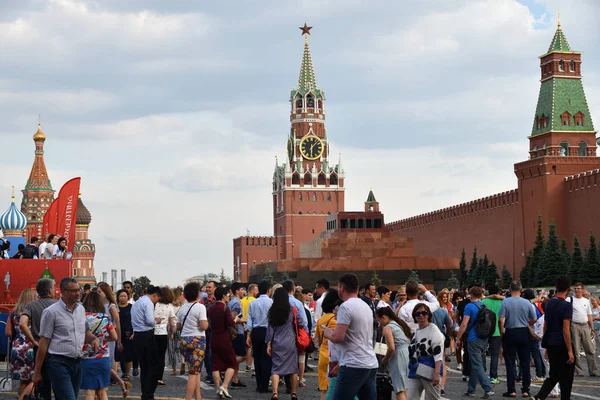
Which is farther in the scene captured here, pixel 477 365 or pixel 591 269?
pixel 591 269

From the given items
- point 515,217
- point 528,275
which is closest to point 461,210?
point 515,217

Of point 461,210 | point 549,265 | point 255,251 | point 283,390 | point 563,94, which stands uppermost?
point 563,94

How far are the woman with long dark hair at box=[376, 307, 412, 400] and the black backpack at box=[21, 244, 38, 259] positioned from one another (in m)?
8.68

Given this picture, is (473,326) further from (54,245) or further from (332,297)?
(54,245)

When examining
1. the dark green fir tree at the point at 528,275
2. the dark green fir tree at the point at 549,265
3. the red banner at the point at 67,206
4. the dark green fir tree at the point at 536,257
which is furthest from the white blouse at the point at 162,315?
the dark green fir tree at the point at 528,275

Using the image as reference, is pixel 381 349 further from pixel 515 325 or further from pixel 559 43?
pixel 559 43

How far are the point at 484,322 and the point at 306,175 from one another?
9189 cm

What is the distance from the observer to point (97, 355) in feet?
27.7

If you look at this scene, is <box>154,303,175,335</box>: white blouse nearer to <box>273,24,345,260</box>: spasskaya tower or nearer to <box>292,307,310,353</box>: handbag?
<box>292,307,310,353</box>: handbag

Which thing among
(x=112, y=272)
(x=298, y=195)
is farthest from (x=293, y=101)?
(x=112, y=272)

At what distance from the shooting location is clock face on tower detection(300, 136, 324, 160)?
340ft

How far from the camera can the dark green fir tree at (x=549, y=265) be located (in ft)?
150

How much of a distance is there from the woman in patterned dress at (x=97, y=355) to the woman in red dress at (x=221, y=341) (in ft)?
7.68

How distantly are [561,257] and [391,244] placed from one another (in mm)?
12602
